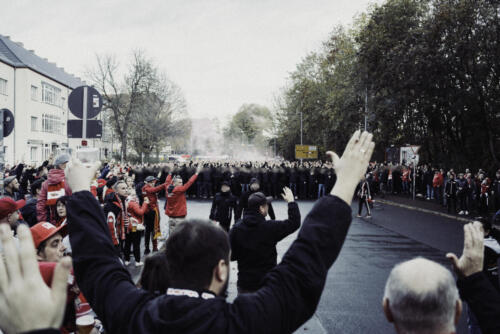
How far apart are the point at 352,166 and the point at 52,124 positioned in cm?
5302

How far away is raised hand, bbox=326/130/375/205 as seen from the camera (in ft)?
5.47

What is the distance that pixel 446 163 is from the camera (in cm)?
2689

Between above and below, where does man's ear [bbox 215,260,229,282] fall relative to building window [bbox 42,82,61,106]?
below

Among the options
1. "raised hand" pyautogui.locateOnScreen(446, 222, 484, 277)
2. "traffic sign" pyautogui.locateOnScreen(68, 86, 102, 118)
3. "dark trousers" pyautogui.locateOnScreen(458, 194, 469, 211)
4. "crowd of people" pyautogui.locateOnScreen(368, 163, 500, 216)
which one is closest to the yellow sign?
"crowd of people" pyautogui.locateOnScreen(368, 163, 500, 216)

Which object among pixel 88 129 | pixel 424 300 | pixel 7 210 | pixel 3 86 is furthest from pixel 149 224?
pixel 3 86

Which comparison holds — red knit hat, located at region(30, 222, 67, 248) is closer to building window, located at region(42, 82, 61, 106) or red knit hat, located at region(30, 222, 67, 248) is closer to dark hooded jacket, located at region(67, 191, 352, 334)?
dark hooded jacket, located at region(67, 191, 352, 334)

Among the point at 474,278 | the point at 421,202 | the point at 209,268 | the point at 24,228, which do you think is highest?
the point at 24,228

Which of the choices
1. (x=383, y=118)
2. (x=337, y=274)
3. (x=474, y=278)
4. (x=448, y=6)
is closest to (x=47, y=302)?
(x=474, y=278)

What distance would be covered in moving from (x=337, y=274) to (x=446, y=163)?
21.5 m

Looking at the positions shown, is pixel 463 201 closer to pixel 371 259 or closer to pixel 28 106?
pixel 371 259

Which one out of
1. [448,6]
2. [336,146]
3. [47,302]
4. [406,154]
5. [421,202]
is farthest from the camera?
[336,146]

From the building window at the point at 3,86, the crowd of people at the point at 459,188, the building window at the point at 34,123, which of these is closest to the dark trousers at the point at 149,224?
the crowd of people at the point at 459,188

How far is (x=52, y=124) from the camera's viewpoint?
49.2m

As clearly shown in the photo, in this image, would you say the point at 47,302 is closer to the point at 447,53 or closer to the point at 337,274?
the point at 337,274
